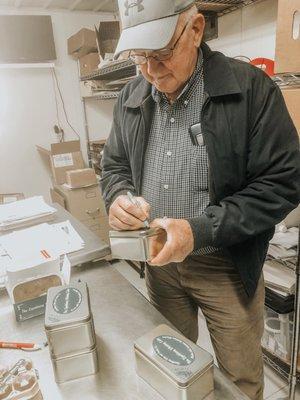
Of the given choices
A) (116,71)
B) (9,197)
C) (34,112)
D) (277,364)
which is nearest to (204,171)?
(277,364)

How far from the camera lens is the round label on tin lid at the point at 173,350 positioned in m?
0.56

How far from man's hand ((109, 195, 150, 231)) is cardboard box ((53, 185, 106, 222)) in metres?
2.02

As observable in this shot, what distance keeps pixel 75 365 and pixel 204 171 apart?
610mm

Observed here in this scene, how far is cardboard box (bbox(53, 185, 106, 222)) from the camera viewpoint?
2869mm

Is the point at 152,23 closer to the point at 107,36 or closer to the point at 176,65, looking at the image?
the point at 176,65

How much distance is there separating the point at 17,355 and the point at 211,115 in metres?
0.78

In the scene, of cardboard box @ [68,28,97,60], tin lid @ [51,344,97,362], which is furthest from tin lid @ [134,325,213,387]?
cardboard box @ [68,28,97,60]

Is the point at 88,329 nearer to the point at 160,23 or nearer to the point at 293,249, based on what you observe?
the point at 160,23

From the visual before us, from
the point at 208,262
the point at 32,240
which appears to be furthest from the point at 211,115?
the point at 32,240

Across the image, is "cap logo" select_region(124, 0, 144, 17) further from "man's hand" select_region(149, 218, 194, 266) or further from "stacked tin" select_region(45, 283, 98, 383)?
"stacked tin" select_region(45, 283, 98, 383)

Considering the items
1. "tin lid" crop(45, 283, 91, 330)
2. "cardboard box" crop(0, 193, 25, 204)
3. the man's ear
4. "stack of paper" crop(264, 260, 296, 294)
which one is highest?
the man's ear

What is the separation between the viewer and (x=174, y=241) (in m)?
0.79

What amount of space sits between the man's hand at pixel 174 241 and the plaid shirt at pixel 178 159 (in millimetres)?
189

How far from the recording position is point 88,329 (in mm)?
655
